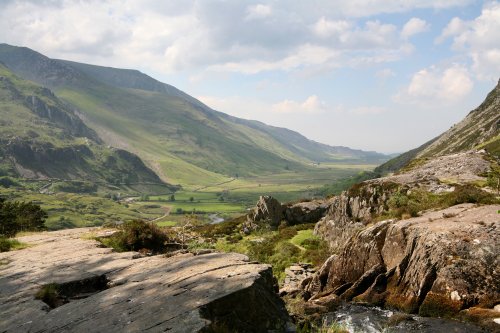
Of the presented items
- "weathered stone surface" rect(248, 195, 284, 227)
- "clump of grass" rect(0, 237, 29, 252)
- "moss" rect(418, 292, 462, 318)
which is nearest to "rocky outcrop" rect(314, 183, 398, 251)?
"weathered stone surface" rect(248, 195, 284, 227)

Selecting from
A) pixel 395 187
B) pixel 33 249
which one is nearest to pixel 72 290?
pixel 33 249

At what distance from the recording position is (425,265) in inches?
874

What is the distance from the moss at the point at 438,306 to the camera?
20.0m

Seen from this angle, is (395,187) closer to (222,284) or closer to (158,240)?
(158,240)

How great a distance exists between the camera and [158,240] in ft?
104

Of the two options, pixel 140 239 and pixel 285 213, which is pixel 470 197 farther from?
pixel 285 213

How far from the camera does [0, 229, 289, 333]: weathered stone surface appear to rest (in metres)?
13.0

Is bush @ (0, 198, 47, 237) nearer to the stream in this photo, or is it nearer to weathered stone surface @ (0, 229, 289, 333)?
weathered stone surface @ (0, 229, 289, 333)

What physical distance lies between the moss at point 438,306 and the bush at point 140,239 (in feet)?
64.3

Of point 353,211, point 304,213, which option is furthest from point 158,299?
point 304,213

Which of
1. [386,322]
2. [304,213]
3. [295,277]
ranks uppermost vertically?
[304,213]

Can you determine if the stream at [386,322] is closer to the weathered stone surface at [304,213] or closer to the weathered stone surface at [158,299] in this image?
the weathered stone surface at [158,299]

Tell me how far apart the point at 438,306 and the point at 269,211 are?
137ft

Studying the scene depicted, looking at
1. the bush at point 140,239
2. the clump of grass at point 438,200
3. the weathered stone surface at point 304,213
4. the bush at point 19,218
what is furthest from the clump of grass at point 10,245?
the weathered stone surface at point 304,213
